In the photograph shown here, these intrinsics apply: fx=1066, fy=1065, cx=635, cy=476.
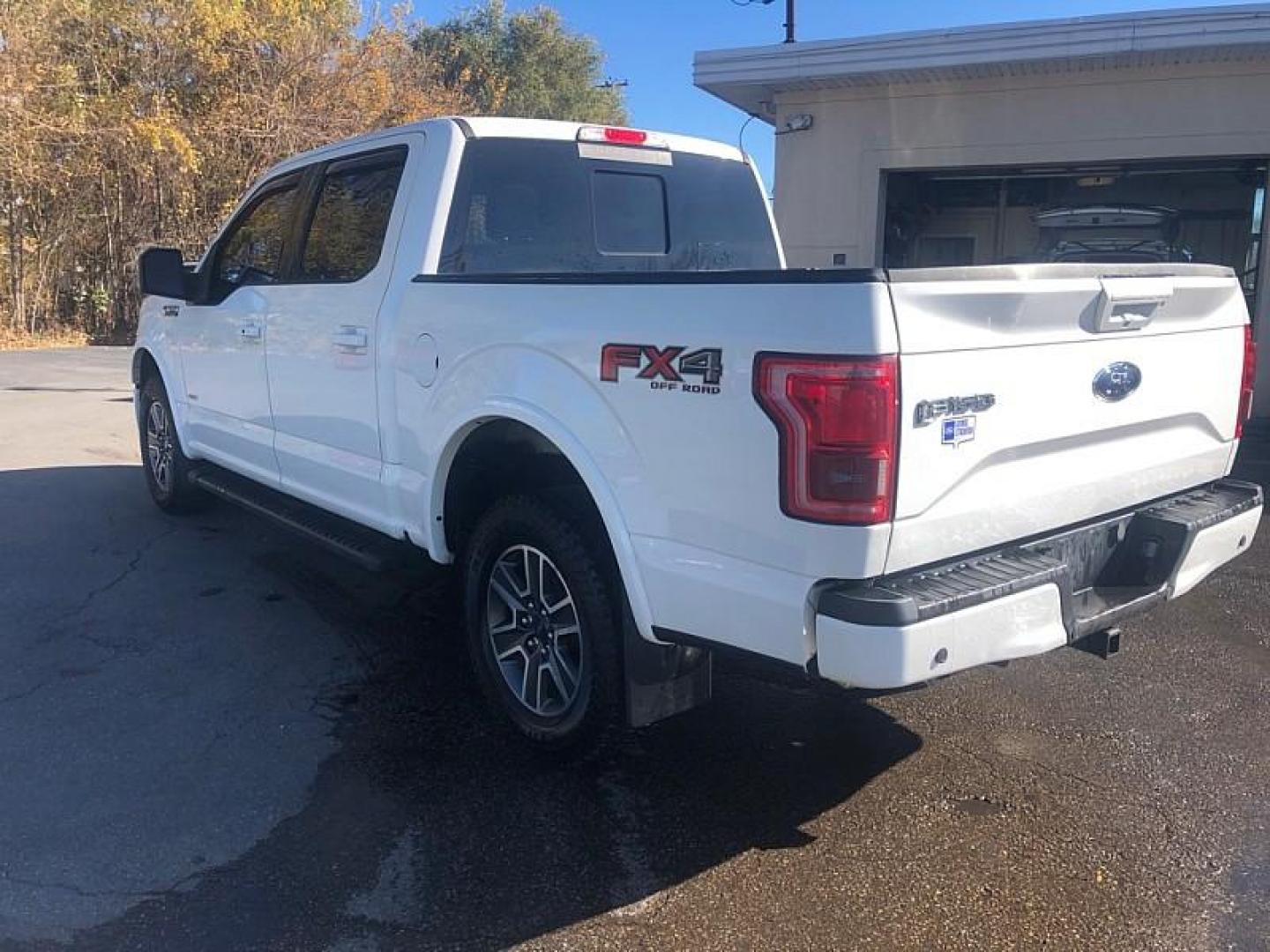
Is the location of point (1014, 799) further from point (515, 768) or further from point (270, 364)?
point (270, 364)

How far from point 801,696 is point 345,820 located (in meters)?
1.88

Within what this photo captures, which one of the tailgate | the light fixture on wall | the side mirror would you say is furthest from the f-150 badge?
the light fixture on wall

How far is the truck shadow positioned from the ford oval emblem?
121 cm

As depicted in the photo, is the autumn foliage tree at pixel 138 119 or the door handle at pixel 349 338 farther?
the autumn foliage tree at pixel 138 119

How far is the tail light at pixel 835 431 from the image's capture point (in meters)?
2.57

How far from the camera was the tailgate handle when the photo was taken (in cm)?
312

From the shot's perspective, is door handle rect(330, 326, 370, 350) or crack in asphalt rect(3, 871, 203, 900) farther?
door handle rect(330, 326, 370, 350)

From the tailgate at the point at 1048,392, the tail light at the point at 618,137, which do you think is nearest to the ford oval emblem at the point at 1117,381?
the tailgate at the point at 1048,392

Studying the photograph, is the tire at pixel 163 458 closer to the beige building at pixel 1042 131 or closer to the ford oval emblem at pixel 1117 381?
the ford oval emblem at pixel 1117 381

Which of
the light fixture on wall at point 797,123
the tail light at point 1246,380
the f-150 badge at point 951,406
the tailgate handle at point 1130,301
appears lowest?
the tail light at point 1246,380

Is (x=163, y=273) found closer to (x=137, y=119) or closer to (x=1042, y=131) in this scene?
(x=1042, y=131)

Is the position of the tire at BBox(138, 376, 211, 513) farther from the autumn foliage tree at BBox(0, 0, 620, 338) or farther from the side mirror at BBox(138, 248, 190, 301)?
the autumn foliage tree at BBox(0, 0, 620, 338)

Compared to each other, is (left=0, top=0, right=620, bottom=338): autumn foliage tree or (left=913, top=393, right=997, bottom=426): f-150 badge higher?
(left=0, top=0, right=620, bottom=338): autumn foliage tree

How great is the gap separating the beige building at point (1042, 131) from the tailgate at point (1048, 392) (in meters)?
7.67
